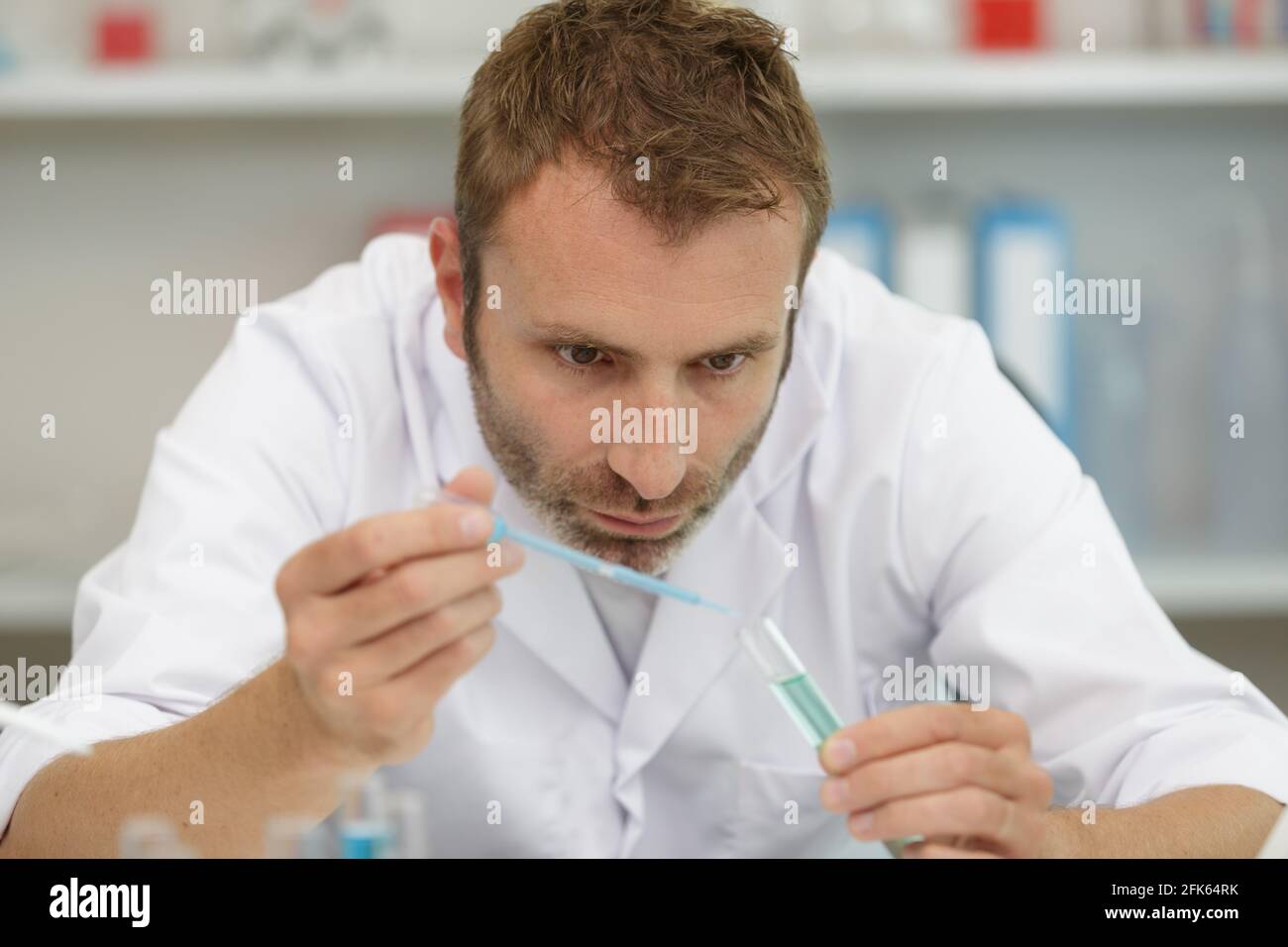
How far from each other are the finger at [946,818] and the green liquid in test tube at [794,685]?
2 centimetres

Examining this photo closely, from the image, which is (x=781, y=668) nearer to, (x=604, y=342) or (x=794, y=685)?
(x=794, y=685)

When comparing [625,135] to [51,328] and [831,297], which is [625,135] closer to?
[831,297]

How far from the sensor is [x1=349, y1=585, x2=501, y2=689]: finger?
0.81 m

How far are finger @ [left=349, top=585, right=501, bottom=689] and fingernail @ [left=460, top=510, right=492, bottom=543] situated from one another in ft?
0.16

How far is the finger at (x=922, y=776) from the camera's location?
2.64 feet

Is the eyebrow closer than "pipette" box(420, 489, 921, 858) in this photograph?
No

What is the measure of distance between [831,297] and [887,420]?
162 millimetres

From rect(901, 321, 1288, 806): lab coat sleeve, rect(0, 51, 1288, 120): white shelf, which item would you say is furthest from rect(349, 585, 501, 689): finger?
rect(0, 51, 1288, 120): white shelf

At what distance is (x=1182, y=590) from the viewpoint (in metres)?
1.94

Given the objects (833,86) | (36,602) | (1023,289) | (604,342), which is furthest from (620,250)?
(36,602)

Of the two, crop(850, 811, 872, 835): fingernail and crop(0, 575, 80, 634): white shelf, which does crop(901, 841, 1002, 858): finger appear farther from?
crop(0, 575, 80, 634): white shelf

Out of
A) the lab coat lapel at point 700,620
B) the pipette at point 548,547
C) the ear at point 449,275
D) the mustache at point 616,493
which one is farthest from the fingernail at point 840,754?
the ear at point 449,275

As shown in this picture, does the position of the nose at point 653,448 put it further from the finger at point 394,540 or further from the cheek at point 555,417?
the finger at point 394,540
